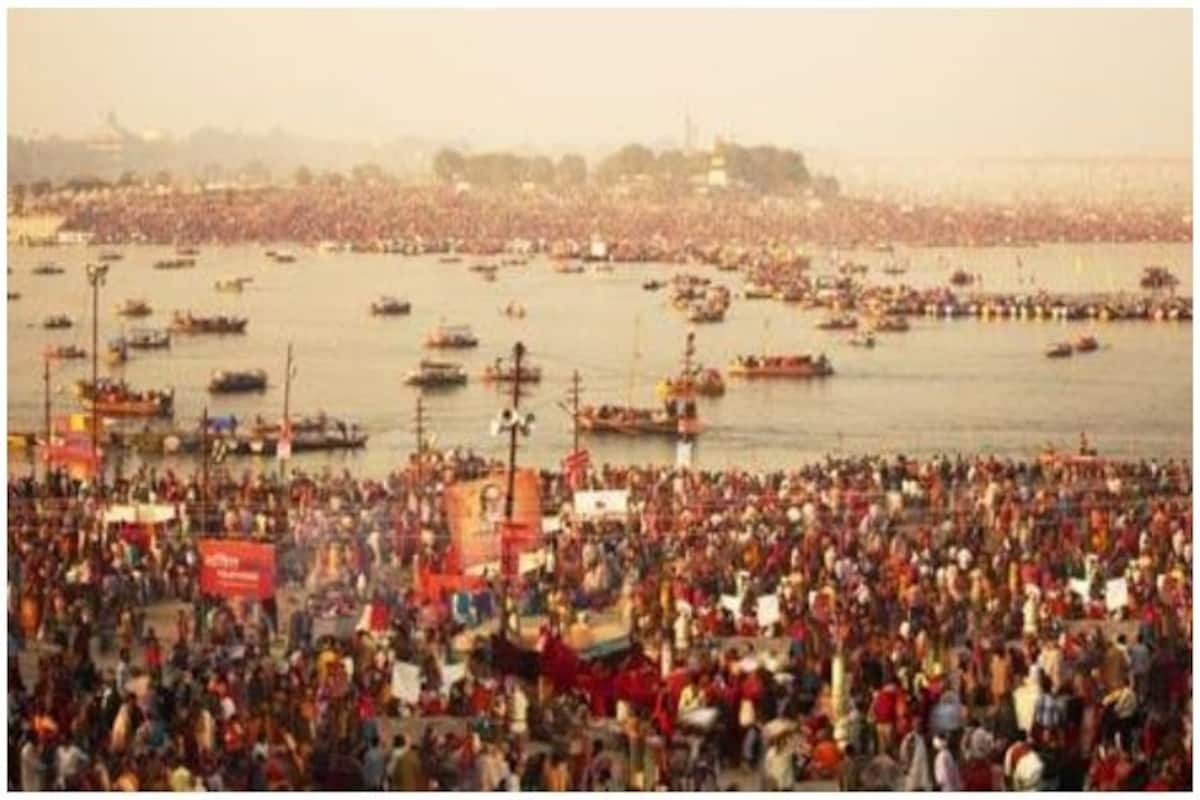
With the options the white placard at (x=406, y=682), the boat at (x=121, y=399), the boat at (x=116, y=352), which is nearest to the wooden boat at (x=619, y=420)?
the white placard at (x=406, y=682)

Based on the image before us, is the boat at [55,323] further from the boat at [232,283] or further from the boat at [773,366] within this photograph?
the boat at [773,366]

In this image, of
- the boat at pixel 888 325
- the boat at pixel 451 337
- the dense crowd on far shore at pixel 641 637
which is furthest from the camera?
the boat at pixel 888 325

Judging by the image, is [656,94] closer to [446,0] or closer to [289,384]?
[446,0]

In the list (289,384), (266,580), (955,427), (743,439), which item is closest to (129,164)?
(289,384)

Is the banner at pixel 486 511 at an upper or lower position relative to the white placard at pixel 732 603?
upper

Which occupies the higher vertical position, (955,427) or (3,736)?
(955,427)

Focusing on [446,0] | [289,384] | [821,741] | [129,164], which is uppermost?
[446,0]
